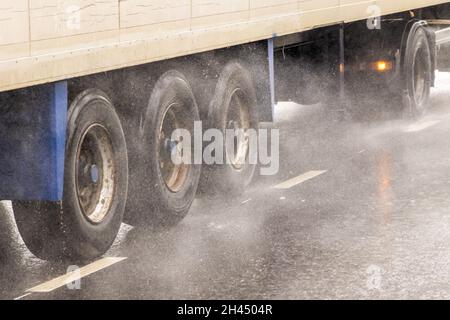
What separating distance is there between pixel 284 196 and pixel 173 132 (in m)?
1.47

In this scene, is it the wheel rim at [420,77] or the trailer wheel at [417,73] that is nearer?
the trailer wheel at [417,73]

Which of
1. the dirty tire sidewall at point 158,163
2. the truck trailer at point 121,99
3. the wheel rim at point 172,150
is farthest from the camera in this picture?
the wheel rim at point 172,150

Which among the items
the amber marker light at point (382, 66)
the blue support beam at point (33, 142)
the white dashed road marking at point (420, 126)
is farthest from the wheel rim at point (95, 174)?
the amber marker light at point (382, 66)

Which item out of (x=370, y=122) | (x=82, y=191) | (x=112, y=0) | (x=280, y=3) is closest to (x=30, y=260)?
(x=82, y=191)

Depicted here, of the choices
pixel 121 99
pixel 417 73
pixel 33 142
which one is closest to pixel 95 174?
pixel 121 99

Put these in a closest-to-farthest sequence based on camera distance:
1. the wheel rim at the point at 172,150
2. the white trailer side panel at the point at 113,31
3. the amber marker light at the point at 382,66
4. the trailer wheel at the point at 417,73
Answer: the white trailer side panel at the point at 113,31 < the wheel rim at the point at 172,150 < the amber marker light at the point at 382,66 < the trailer wheel at the point at 417,73

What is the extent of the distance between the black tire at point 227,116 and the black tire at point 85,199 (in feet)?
5.63

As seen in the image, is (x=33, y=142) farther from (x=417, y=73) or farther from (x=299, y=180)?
(x=417, y=73)

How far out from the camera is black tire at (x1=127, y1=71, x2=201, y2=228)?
386 inches

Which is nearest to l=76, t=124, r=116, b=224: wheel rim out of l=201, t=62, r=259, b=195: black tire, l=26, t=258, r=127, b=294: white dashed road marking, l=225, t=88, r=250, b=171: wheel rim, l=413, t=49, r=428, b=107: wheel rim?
l=26, t=258, r=127, b=294: white dashed road marking

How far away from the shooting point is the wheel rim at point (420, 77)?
16422 mm

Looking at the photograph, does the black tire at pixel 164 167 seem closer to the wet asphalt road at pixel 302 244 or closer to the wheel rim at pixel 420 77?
the wet asphalt road at pixel 302 244

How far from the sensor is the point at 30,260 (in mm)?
9070

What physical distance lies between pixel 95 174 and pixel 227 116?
2.43m
